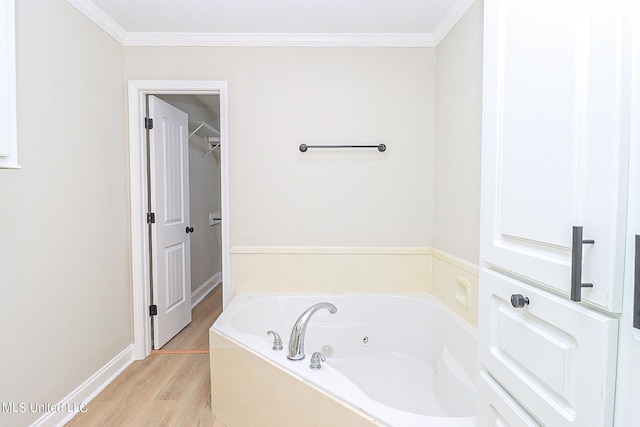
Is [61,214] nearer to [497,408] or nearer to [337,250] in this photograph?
[337,250]

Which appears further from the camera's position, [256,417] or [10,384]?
[256,417]

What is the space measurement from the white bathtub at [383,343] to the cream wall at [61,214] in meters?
0.83

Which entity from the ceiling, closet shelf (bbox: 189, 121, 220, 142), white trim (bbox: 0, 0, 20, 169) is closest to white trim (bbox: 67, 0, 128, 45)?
the ceiling

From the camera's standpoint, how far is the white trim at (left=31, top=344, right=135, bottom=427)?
1.66 meters

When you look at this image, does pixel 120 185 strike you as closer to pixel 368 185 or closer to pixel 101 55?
pixel 101 55

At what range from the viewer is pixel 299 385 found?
134cm

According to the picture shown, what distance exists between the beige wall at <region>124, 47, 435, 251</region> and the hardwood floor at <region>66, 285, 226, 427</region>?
3.49 ft

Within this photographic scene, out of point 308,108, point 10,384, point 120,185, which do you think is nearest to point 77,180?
point 120,185

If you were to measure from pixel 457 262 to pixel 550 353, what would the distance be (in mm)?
1351

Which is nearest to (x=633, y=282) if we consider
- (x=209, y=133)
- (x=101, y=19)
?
(x=101, y=19)

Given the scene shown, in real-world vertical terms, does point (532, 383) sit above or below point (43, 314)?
above

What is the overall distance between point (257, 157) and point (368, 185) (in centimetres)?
85

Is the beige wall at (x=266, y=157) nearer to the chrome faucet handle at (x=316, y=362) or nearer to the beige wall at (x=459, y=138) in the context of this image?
the beige wall at (x=459, y=138)

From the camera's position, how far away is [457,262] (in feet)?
6.43
